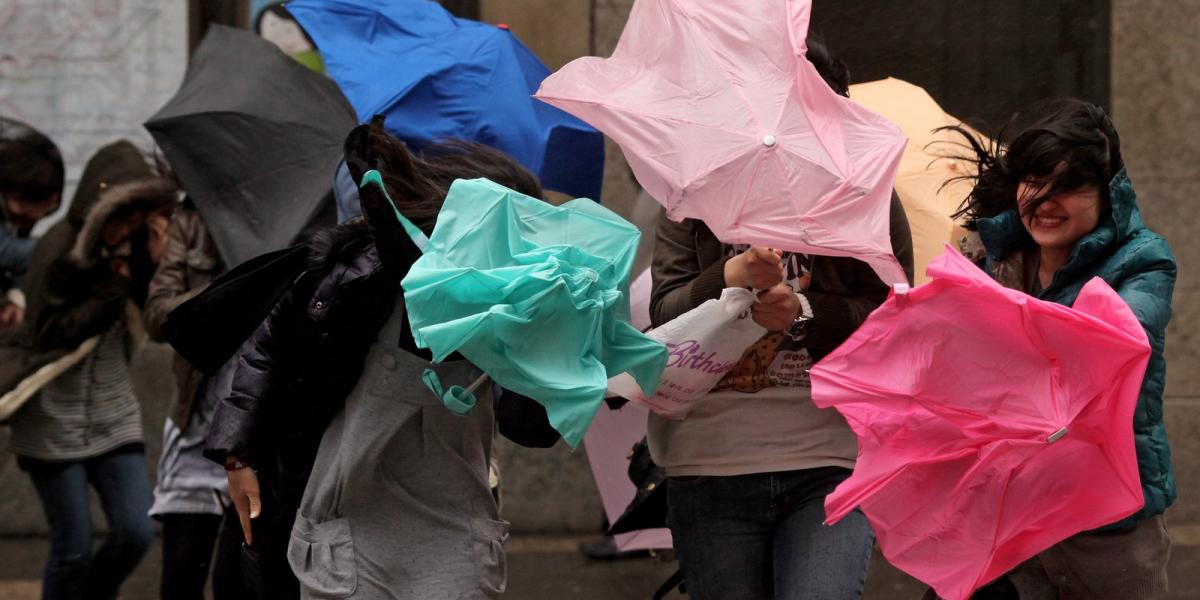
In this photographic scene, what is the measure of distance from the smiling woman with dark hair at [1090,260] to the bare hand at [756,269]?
0.54 metres

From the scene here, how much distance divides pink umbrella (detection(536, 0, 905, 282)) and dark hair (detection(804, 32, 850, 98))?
13 cm

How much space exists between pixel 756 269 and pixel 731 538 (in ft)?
2.27

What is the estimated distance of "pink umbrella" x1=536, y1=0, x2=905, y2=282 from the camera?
11.7 feet

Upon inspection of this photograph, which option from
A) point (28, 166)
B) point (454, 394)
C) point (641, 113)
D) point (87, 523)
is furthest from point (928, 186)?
point (28, 166)

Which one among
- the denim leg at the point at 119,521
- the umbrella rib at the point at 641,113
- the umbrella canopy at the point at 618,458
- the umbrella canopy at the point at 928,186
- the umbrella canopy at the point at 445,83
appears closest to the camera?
the umbrella rib at the point at 641,113

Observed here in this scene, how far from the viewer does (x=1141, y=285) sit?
3557 mm

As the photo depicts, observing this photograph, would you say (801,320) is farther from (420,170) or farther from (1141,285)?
(420,170)

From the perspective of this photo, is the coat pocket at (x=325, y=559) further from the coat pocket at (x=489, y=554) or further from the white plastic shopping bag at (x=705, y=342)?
the white plastic shopping bag at (x=705, y=342)

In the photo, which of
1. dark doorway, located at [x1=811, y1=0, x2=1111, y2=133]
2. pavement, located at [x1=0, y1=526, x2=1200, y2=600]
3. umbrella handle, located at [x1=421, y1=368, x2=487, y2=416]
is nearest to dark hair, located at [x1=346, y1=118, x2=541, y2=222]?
umbrella handle, located at [x1=421, y1=368, x2=487, y2=416]

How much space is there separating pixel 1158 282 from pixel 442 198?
5.26 feet

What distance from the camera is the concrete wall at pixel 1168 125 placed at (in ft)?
25.2

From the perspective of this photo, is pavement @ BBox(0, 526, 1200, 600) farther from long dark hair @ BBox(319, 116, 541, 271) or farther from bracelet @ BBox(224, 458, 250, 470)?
long dark hair @ BBox(319, 116, 541, 271)

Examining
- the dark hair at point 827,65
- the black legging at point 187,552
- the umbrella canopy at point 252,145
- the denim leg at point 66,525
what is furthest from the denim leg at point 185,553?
the dark hair at point 827,65

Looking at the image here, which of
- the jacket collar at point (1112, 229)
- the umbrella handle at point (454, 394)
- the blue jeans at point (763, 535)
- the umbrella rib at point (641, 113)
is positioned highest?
the umbrella rib at point (641, 113)
